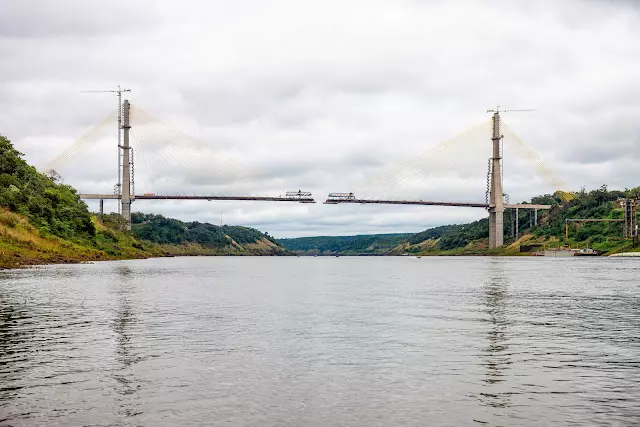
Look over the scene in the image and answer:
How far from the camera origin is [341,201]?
6885 inches

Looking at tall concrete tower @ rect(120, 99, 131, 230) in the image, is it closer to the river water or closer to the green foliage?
the green foliage

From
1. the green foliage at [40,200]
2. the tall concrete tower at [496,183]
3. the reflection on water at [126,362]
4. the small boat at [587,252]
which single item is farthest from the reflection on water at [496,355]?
the small boat at [587,252]

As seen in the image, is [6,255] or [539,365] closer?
[539,365]

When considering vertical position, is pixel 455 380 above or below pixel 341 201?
below

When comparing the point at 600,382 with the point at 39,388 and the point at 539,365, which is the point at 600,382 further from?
the point at 39,388

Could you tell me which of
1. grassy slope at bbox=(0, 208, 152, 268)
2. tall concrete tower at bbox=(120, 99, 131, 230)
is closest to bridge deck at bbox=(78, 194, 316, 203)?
tall concrete tower at bbox=(120, 99, 131, 230)

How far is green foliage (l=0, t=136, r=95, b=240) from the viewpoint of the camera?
339 ft

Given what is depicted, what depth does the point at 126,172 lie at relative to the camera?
174875 millimetres

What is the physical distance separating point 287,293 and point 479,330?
23999 millimetres

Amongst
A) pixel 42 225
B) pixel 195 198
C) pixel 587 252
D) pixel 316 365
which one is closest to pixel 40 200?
pixel 42 225

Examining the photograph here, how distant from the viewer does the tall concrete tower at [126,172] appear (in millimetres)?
171500

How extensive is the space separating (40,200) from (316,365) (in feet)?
344

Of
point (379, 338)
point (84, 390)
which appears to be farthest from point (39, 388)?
point (379, 338)

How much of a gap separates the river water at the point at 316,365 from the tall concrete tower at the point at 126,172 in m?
139
